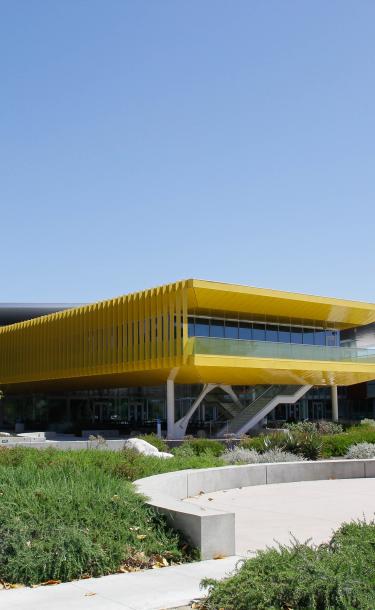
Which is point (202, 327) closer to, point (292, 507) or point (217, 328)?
point (217, 328)

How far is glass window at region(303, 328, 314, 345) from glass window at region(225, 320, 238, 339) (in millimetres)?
6582

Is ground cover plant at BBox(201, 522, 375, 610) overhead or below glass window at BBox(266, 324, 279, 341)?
below

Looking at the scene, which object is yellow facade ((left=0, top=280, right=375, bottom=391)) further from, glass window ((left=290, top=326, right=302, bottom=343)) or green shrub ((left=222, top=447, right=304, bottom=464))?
green shrub ((left=222, top=447, right=304, bottom=464))

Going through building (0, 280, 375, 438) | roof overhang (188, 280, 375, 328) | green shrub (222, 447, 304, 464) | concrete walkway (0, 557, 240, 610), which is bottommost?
concrete walkway (0, 557, 240, 610)

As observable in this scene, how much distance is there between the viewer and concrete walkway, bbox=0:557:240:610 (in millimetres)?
6211

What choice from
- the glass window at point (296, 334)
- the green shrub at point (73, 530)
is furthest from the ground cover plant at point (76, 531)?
the glass window at point (296, 334)

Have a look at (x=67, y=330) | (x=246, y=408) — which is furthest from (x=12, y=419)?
(x=246, y=408)

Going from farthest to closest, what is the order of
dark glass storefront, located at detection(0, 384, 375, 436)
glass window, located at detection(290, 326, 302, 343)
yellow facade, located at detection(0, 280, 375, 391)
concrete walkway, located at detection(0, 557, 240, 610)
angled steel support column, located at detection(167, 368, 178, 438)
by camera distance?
glass window, located at detection(290, 326, 302, 343)
dark glass storefront, located at detection(0, 384, 375, 436)
angled steel support column, located at detection(167, 368, 178, 438)
yellow facade, located at detection(0, 280, 375, 391)
concrete walkway, located at detection(0, 557, 240, 610)

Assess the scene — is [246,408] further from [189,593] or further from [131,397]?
[189,593]

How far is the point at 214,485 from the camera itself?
1539 cm

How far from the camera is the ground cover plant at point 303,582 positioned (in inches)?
205

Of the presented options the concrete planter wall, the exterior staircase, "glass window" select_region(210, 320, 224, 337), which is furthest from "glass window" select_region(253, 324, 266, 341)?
the concrete planter wall

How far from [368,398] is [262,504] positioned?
5826 cm

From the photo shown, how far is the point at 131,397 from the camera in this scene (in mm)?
55875
